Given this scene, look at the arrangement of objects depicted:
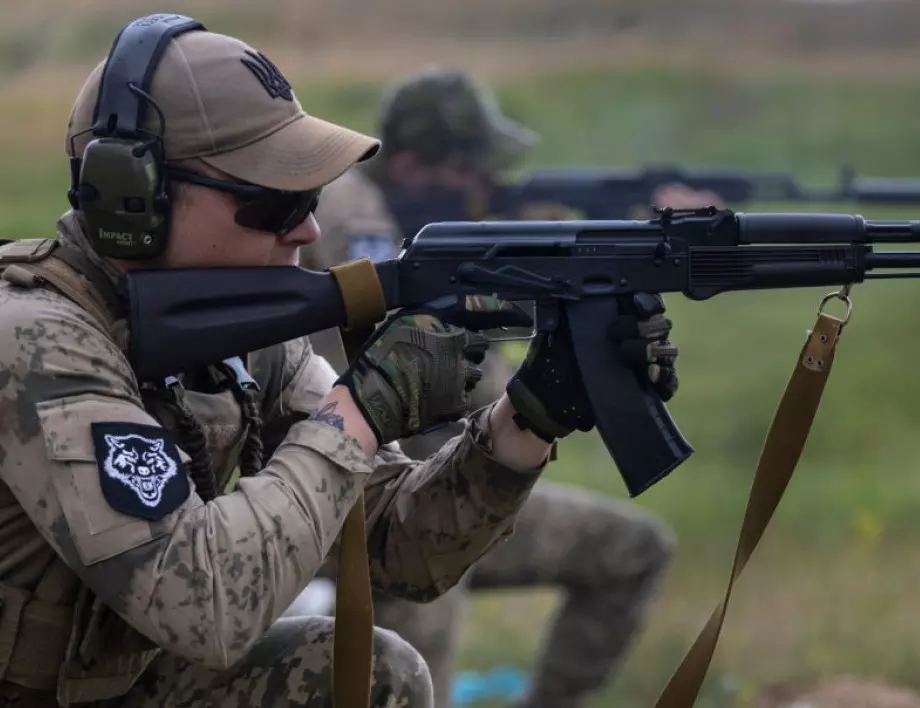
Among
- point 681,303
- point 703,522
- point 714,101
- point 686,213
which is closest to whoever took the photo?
point 686,213

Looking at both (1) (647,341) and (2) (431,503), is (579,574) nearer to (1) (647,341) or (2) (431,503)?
(2) (431,503)

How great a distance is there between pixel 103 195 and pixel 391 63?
1194cm

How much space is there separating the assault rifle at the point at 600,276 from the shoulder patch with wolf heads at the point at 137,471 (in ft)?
0.71

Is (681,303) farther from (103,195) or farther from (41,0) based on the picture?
(103,195)

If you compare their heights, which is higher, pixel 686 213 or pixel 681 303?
pixel 686 213

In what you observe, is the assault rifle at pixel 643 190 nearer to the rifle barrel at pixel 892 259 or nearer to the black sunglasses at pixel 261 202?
the rifle barrel at pixel 892 259

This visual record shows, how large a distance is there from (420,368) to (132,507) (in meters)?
0.63

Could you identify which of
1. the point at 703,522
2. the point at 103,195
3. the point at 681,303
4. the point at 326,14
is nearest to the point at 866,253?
the point at 103,195

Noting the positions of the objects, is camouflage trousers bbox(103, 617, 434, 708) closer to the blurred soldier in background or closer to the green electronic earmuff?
the green electronic earmuff

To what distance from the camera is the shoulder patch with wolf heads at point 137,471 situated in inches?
101

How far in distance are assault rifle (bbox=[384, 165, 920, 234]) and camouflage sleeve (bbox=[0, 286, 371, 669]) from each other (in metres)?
4.74

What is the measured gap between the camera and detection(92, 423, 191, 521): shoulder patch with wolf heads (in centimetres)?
255

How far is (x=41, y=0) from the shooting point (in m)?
14.9

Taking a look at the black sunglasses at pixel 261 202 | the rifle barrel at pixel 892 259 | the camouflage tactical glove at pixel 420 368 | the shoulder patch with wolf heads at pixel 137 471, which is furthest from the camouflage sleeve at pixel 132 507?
the rifle barrel at pixel 892 259
